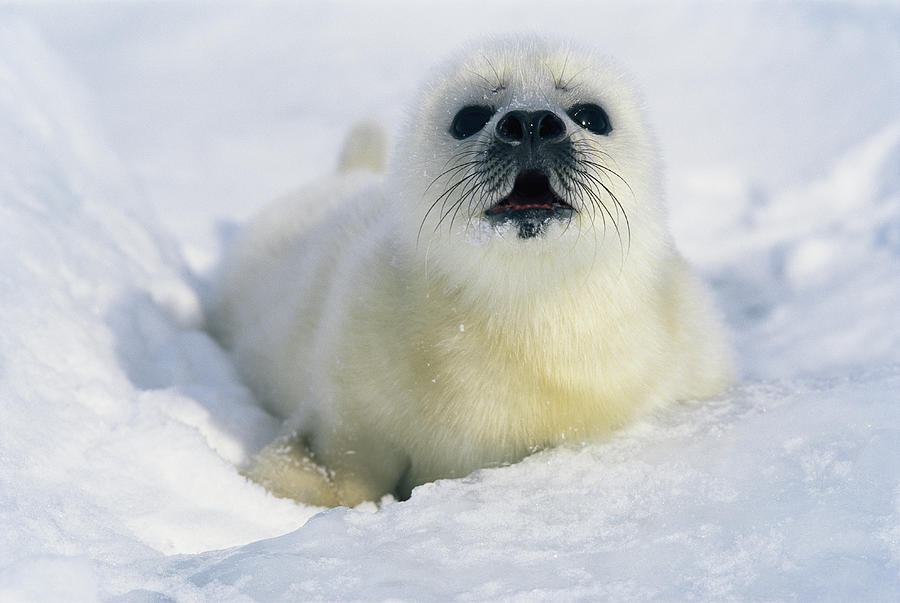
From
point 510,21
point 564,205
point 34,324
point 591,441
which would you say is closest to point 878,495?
point 591,441

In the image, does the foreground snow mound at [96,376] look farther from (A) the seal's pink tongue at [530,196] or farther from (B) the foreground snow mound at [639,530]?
(A) the seal's pink tongue at [530,196]

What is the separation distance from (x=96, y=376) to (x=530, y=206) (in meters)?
1.38

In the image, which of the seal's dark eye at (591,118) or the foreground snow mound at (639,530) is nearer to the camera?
the foreground snow mound at (639,530)

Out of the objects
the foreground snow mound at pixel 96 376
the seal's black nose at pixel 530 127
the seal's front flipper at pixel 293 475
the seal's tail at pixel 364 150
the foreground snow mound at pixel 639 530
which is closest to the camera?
the foreground snow mound at pixel 639 530

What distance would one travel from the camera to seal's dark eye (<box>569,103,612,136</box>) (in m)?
2.38

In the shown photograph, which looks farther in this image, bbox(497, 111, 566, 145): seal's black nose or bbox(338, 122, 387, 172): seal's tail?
bbox(338, 122, 387, 172): seal's tail

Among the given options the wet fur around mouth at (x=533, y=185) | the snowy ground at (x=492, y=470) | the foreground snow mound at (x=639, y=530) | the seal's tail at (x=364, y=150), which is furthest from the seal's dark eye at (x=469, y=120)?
the seal's tail at (x=364, y=150)

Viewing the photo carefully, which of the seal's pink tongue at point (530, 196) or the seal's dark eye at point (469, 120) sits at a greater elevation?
the seal's dark eye at point (469, 120)

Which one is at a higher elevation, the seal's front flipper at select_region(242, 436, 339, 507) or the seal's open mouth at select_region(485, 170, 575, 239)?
the seal's open mouth at select_region(485, 170, 575, 239)

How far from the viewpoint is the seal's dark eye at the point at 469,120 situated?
2.37 m

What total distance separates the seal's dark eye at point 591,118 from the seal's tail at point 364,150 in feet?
7.57

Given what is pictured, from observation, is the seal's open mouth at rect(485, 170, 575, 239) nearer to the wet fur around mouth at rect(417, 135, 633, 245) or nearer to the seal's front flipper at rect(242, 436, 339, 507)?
the wet fur around mouth at rect(417, 135, 633, 245)

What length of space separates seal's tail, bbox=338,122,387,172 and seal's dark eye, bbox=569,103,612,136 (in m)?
2.31

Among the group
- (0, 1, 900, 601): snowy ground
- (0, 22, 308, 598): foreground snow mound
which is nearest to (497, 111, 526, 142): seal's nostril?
(0, 1, 900, 601): snowy ground
